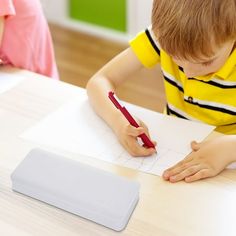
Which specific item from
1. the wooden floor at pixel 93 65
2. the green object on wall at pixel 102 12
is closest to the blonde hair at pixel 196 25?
the wooden floor at pixel 93 65

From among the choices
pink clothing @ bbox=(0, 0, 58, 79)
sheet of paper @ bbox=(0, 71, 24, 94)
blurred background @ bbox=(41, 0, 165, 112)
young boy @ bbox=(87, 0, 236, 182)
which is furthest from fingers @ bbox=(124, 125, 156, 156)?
blurred background @ bbox=(41, 0, 165, 112)

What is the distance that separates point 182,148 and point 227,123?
22cm

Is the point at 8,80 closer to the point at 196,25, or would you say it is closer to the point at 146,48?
the point at 146,48

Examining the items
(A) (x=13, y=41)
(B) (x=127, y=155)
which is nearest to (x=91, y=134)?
(B) (x=127, y=155)

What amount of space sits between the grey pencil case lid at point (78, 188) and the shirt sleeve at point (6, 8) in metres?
0.53

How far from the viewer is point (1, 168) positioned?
747 mm

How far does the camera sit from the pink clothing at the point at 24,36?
46.3 inches

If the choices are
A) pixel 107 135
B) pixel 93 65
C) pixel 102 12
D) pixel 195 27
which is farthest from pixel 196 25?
pixel 102 12

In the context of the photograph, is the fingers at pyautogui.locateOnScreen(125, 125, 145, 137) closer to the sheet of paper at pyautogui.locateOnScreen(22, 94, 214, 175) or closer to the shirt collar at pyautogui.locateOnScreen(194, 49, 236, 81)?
the sheet of paper at pyautogui.locateOnScreen(22, 94, 214, 175)

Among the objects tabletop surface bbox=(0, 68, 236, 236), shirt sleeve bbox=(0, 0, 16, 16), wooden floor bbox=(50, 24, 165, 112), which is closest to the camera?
tabletop surface bbox=(0, 68, 236, 236)

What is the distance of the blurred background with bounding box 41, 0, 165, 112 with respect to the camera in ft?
7.63

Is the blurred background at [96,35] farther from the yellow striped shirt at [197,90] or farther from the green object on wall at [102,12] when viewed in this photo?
the yellow striped shirt at [197,90]

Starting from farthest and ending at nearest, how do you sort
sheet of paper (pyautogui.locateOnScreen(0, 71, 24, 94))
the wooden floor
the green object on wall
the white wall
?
the green object on wall < the white wall < the wooden floor < sheet of paper (pyautogui.locateOnScreen(0, 71, 24, 94))

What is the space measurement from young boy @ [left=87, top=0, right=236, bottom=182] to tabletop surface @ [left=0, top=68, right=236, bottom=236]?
30mm
